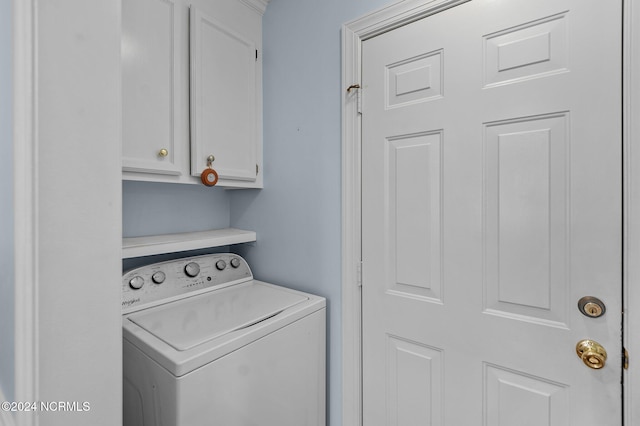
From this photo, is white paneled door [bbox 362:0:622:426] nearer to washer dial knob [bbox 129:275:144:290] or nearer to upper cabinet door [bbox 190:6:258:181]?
upper cabinet door [bbox 190:6:258:181]

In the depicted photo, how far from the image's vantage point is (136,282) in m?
1.23

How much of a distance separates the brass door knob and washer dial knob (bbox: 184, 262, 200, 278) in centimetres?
144

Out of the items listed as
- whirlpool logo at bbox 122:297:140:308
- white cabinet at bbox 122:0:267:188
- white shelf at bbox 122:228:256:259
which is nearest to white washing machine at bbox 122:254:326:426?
whirlpool logo at bbox 122:297:140:308

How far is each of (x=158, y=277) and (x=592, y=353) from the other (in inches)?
59.8

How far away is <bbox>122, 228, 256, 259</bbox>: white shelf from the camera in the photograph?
1.19 m

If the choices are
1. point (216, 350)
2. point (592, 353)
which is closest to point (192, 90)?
point (216, 350)

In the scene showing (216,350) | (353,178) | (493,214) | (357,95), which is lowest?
(216,350)

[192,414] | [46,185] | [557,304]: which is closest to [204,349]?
[192,414]

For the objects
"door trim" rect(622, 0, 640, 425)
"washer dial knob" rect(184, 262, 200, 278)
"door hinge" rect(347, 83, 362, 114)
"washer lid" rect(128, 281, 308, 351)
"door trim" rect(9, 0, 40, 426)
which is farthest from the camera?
"washer dial knob" rect(184, 262, 200, 278)

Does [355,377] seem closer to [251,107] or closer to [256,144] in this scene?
[256,144]

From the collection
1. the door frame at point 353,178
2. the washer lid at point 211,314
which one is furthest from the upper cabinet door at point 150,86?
the door frame at point 353,178

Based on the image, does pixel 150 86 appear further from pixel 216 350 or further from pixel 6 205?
pixel 216 350

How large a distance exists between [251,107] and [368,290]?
1.06 metres

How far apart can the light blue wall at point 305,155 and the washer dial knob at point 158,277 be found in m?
0.49
